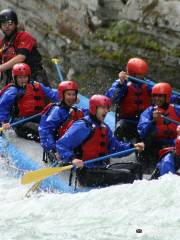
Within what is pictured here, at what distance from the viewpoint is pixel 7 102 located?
10094 mm

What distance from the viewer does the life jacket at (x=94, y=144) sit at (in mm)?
8797

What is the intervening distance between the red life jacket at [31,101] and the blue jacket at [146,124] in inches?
66.7

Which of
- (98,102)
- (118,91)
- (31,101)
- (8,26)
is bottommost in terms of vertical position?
(31,101)

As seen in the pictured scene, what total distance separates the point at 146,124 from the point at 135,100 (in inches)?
37.3

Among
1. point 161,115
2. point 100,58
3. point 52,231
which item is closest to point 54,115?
point 161,115

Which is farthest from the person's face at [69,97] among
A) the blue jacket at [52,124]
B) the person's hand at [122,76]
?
the person's hand at [122,76]

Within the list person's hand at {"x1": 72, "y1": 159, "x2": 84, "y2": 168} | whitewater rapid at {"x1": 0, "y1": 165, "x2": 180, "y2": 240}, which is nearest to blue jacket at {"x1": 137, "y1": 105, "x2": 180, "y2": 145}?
person's hand at {"x1": 72, "y1": 159, "x2": 84, "y2": 168}

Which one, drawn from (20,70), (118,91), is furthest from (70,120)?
(20,70)

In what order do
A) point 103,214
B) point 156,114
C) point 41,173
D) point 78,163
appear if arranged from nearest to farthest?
point 103,214
point 78,163
point 41,173
point 156,114

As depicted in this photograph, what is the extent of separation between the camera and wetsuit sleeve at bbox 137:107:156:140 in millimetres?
9273

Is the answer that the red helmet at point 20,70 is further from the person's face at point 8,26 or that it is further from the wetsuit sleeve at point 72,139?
the wetsuit sleeve at point 72,139

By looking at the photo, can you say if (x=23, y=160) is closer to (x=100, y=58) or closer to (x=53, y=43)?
(x=100, y=58)

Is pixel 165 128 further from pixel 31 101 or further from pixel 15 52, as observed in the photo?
pixel 15 52

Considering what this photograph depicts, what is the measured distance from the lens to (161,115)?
9125 millimetres
